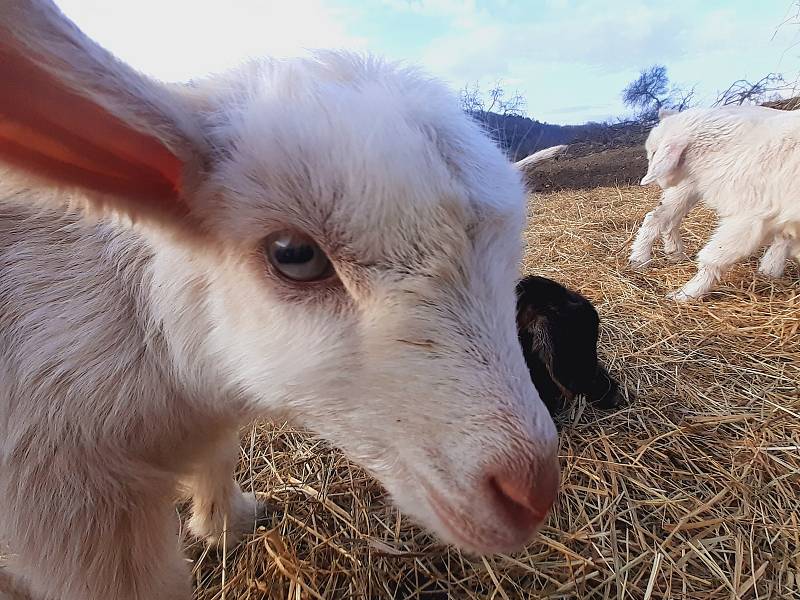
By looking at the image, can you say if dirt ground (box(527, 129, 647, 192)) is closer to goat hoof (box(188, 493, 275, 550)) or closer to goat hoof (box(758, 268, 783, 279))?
goat hoof (box(758, 268, 783, 279))

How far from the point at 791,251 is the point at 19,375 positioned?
468 centimetres

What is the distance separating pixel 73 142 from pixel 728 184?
14.3 feet

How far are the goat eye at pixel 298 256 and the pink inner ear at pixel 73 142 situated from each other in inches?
8.4

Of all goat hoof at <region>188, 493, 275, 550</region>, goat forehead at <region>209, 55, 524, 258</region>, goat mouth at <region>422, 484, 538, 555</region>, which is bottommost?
goat hoof at <region>188, 493, 275, 550</region>

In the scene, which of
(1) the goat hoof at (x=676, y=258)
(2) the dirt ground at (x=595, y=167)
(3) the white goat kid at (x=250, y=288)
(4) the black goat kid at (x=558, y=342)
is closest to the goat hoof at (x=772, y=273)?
(1) the goat hoof at (x=676, y=258)

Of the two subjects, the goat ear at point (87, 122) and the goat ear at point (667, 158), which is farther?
the goat ear at point (667, 158)

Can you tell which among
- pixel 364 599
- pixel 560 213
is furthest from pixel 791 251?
pixel 364 599

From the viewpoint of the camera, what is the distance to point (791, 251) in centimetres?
395

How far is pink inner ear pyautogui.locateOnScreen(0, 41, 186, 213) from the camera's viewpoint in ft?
2.54

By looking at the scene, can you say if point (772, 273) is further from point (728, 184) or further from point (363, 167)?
point (363, 167)

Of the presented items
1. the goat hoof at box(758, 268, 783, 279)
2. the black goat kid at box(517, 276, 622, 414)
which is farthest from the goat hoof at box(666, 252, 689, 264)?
the black goat kid at box(517, 276, 622, 414)

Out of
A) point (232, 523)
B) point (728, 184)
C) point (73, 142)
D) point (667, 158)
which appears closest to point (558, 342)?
point (232, 523)

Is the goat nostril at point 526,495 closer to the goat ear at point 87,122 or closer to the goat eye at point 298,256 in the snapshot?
the goat eye at point 298,256

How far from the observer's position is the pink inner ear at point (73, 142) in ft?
2.54
